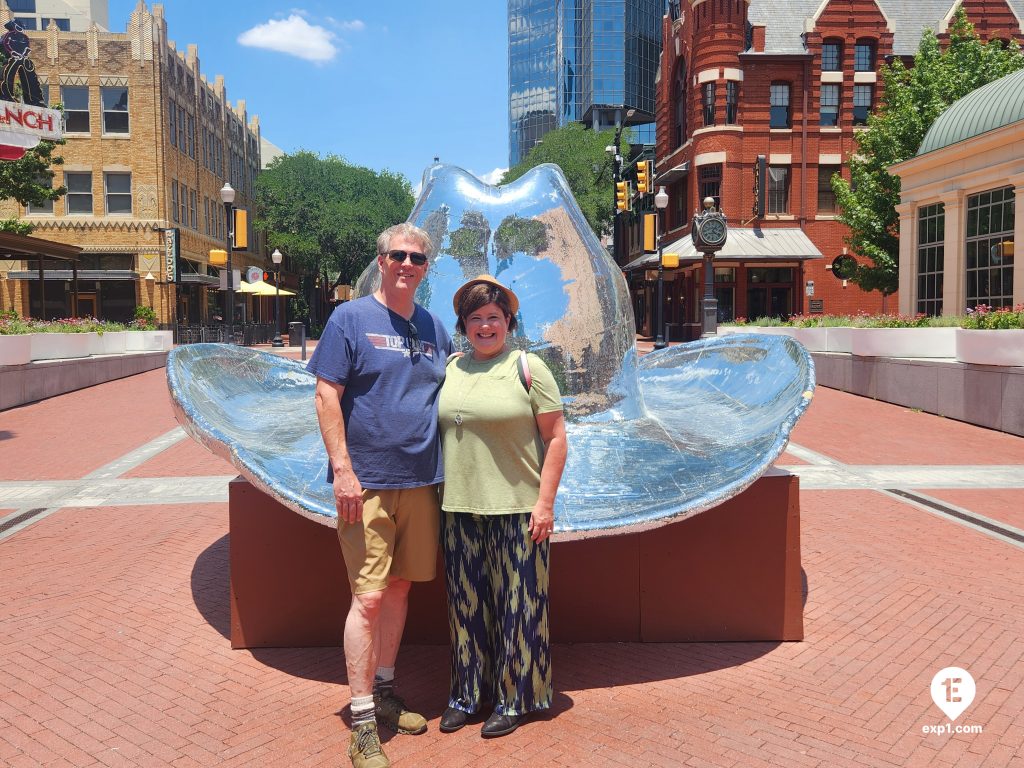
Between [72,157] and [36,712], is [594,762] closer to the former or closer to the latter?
[36,712]

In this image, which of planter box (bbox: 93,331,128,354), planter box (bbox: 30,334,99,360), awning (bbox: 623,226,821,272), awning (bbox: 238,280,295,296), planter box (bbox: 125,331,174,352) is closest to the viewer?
planter box (bbox: 30,334,99,360)

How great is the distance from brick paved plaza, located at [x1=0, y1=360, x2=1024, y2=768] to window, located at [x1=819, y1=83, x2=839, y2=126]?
3464 centimetres

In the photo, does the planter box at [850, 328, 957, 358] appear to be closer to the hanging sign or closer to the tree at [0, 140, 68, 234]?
the hanging sign

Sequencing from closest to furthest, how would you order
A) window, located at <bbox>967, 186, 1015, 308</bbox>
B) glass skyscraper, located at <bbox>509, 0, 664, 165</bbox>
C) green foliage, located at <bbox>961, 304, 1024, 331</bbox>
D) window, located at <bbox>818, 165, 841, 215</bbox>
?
green foliage, located at <bbox>961, 304, 1024, 331</bbox>, window, located at <bbox>967, 186, 1015, 308</bbox>, window, located at <bbox>818, 165, 841, 215</bbox>, glass skyscraper, located at <bbox>509, 0, 664, 165</bbox>

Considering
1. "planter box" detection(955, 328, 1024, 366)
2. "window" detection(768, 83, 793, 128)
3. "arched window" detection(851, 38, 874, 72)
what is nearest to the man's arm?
"planter box" detection(955, 328, 1024, 366)

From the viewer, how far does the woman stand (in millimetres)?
3340

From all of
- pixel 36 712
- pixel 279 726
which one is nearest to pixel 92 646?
pixel 36 712

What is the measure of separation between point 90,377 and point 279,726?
18.1 meters

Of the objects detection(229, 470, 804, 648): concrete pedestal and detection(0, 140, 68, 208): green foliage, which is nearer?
detection(229, 470, 804, 648): concrete pedestal

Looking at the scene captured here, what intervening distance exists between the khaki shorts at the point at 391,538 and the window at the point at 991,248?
19.0 metres

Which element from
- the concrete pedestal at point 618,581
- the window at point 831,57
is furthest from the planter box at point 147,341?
the window at point 831,57

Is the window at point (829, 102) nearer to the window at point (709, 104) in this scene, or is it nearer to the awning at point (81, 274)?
the window at point (709, 104)

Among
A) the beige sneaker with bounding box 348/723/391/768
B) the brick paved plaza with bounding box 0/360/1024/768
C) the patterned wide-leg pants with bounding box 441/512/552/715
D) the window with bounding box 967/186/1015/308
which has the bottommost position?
the brick paved plaza with bounding box 0/360/1024/768

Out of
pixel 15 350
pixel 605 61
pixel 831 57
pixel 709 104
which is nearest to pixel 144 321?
pixel 15 350
